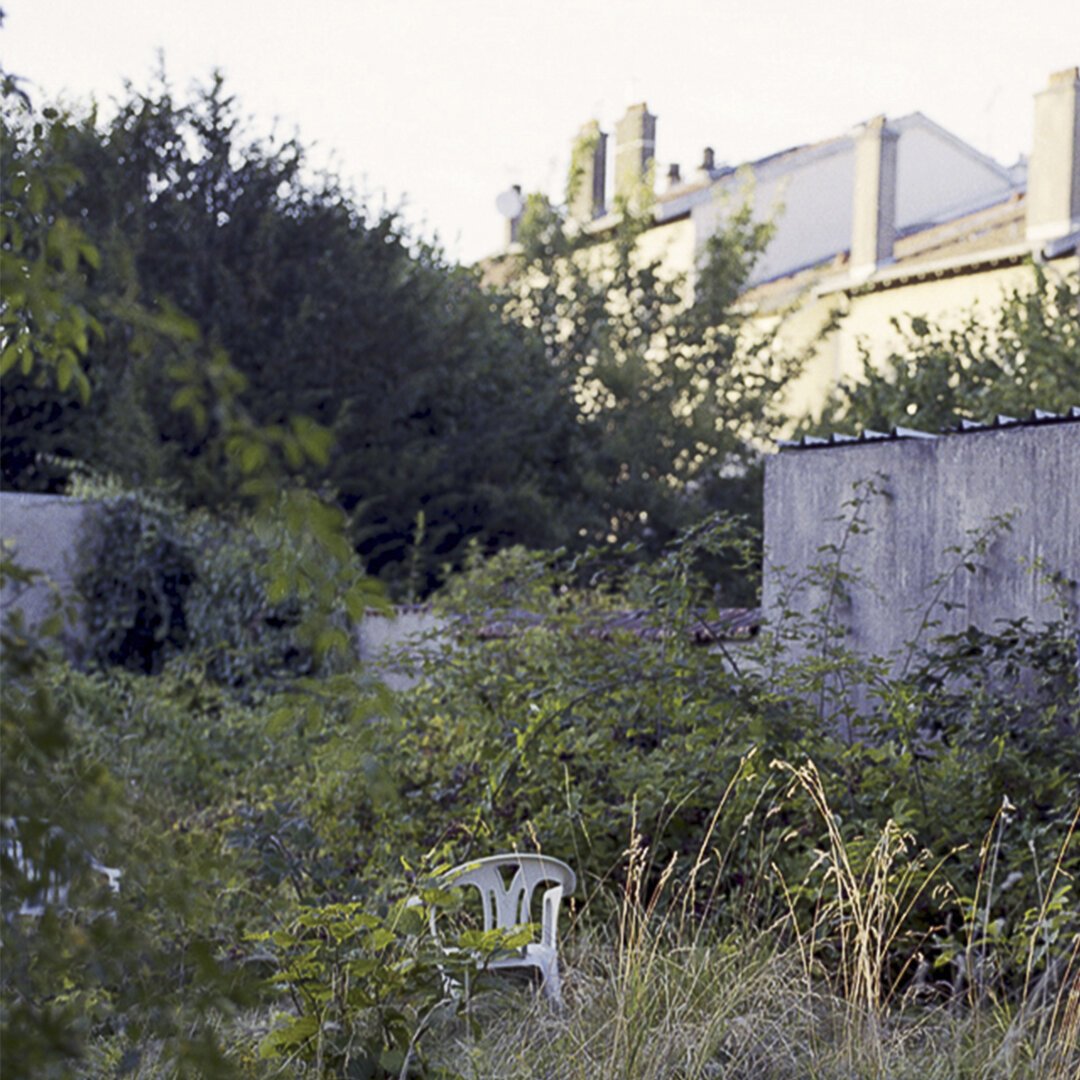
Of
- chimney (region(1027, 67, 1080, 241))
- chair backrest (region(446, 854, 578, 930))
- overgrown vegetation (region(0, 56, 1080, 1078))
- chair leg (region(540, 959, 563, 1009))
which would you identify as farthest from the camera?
chimney (region(1027, 67, 1080, 241))

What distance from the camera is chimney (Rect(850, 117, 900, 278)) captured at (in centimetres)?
2433

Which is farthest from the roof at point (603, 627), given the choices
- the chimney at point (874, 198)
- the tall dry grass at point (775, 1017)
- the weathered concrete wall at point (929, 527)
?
the chimney at point (874, 198)

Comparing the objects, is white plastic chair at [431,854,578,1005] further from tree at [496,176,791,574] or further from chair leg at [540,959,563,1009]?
tree at [496,176,791,574]

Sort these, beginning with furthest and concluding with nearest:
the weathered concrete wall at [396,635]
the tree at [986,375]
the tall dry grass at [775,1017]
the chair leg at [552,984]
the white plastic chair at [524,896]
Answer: the tree at [986,375] → the weathered concrete wall at [396,635] → the white plastic chair at [524,896] → the chair leg at [552,984] → the tall dry grass at [775,1017]

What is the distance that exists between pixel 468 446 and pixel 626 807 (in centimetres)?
1190

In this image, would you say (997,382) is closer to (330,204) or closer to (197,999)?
(330,204)

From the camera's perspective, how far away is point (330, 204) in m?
16.6

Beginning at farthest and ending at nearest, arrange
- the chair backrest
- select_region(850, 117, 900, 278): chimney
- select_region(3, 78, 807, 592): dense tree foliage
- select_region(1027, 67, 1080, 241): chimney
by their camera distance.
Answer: select_region(850, 117, 900, 278): chimney, select_region(1027, 67, 1080, 241): chimney, select_region(3, 78, 807, 592): dense tree foliage, the chair backrest

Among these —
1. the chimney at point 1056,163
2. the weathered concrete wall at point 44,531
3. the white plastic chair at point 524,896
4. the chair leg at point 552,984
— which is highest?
the chimney at point 1056,163

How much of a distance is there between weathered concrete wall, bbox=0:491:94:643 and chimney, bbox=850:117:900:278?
48.3ft

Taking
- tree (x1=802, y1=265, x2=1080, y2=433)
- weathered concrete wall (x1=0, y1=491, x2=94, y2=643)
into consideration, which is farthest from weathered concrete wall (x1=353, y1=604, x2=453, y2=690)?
tree (x1=802, y1=265, x2=1080, y2=433)

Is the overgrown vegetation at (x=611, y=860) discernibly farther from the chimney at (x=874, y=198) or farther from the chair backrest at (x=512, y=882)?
the chimney at (x=874, y=198)

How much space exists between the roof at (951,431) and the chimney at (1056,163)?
14.8 metres

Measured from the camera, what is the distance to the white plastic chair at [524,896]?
438cm
